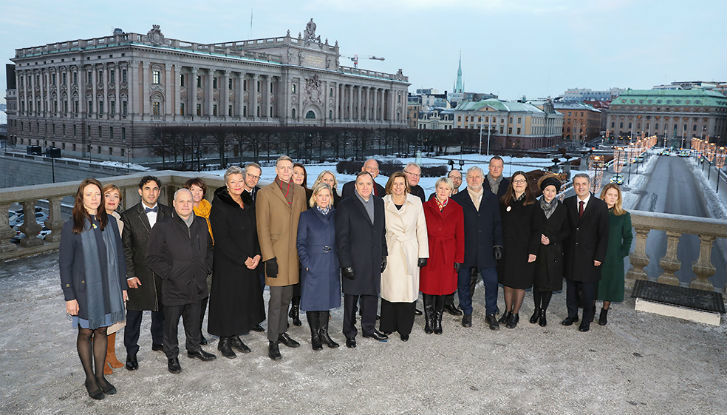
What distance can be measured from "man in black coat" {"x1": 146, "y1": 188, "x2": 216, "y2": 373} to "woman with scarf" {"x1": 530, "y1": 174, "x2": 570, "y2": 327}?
14.2 feet

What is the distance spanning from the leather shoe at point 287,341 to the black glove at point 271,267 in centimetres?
85

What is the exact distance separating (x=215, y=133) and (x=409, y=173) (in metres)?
72.9

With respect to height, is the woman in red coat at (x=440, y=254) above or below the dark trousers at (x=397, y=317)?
above

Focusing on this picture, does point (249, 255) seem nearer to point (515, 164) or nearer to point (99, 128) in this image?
point (99, 128)

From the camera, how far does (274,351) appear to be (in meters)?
6.59

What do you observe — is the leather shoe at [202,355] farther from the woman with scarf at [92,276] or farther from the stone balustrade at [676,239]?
the stone balustrade at [676,239]

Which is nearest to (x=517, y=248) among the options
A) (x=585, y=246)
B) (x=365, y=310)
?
(x=585, y=246)

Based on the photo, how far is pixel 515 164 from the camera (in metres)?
96.2

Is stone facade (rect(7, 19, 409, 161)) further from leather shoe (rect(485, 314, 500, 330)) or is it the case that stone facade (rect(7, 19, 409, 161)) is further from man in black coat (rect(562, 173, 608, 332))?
man in black coat (rect(562, 173, 608, 332))

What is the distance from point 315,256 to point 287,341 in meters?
1.07

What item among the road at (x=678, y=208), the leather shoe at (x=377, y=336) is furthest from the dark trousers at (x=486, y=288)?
the road at (x=678, y=208)

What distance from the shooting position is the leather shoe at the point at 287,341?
6.93 metres

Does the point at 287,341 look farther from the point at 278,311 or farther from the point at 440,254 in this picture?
the point at 440,254

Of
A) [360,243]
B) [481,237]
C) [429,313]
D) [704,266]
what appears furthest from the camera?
[704,266]
